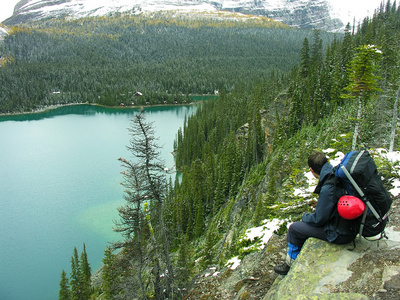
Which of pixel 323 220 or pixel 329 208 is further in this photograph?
pixel 323 220

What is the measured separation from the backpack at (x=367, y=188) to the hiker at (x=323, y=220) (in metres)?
0.25

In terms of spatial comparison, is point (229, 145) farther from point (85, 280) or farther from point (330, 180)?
point (330, 180)

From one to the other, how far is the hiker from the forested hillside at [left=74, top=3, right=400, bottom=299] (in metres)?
2.27

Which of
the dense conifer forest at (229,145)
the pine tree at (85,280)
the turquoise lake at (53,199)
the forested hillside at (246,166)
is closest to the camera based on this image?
the forested hillside at (246,166)

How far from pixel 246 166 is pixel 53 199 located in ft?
99.1

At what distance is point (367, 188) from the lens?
174 inches

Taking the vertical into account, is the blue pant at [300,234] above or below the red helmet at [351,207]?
below

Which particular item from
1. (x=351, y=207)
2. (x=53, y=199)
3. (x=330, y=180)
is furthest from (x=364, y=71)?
(x=53, y=199)

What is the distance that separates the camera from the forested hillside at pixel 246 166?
1331 centimetres

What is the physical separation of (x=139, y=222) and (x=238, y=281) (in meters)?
7.98

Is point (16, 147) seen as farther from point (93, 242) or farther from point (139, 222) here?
point (139, 222)

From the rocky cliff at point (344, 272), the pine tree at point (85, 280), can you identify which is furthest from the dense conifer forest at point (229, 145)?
the rocky cliff at point (344, 272)

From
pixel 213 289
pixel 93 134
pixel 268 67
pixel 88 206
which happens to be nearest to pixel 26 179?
pixel 88 206

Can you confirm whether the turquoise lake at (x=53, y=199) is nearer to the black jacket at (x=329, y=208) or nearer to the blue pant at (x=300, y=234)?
the blue pant at (x=300, y=234)
